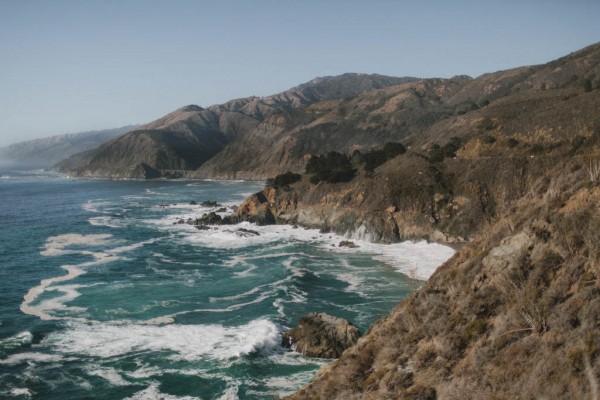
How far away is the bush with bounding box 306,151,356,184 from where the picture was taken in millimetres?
64438

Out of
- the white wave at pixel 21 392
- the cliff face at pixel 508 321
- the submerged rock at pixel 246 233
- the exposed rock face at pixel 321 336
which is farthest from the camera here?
the submerged rock at pixel 246 233

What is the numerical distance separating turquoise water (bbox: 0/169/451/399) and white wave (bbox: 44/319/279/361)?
0.22 feet

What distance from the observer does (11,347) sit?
Result: 27.5m

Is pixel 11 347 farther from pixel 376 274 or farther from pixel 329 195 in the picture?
pixel 329 195

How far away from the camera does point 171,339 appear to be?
91.7ft

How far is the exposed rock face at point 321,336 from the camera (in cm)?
2512

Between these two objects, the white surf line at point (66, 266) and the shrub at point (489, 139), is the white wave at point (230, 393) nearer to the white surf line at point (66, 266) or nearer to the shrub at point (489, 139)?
the white surf line at point (66, 266)

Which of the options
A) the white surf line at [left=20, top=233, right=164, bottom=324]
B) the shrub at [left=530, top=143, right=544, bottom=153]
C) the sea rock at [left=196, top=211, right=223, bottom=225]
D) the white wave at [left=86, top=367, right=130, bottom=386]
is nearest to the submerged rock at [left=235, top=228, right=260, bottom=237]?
the sea rock at [left=196, top=211, right=223, bottom=225]

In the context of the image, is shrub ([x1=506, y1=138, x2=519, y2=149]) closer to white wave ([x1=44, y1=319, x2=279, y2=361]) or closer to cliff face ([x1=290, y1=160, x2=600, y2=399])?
white wave ([x1=44, y1=319, x2=279, y2=361])

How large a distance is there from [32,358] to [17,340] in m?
3.18

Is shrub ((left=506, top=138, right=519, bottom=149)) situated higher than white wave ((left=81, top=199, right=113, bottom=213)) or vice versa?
shrub ((left=506, top=138, right=519, bottom=149))

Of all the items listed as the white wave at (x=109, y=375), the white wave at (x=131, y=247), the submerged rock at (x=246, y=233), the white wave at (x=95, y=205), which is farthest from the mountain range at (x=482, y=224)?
the white wave at (x=95, y=205)

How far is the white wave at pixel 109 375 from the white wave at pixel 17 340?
6158 millimetres

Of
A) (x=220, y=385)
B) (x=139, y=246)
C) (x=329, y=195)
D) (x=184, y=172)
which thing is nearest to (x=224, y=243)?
(x=139, y=246)
